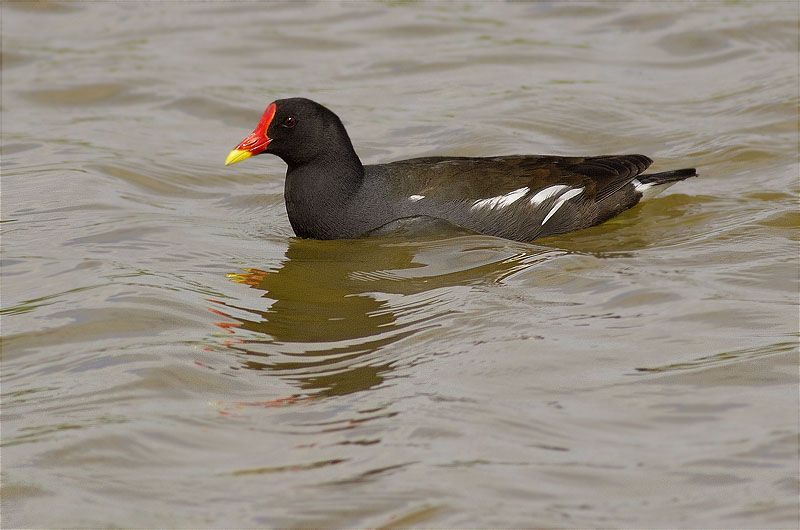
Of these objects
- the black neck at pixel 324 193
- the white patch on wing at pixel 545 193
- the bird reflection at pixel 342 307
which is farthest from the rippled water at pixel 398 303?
the white patch on wing at pixel 545 193

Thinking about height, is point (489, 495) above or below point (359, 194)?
below

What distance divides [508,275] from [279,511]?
2650 millimetres

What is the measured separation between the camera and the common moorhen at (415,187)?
21.9ft

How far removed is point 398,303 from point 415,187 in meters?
1.22

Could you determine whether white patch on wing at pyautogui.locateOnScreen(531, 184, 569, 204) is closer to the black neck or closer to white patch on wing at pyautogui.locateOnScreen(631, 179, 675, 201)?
white patch on wing at pyautogui.locateOnScreen(631, 179, 675, 201)

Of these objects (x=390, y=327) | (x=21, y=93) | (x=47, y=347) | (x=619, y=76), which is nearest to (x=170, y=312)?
(x=47, y=347)

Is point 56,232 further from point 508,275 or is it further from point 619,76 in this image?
point 619,76

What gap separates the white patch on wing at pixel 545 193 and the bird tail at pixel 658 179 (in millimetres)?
636

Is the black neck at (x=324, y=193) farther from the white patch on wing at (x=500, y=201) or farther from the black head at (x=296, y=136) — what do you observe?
the white patch on wing at (x=500, y=201)

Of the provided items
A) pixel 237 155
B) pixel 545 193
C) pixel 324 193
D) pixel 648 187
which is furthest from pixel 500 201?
pixel 237 155

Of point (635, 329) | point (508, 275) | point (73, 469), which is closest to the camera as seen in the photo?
point (73, 469)

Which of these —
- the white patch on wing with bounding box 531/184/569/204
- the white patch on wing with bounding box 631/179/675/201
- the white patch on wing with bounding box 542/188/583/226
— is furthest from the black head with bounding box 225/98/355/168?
the white patch on wing with bounding box 631/179/675/201

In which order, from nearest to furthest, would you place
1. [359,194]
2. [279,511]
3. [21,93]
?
[279,511] → [359,194] → [21,93]

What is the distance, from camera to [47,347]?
202 inches
